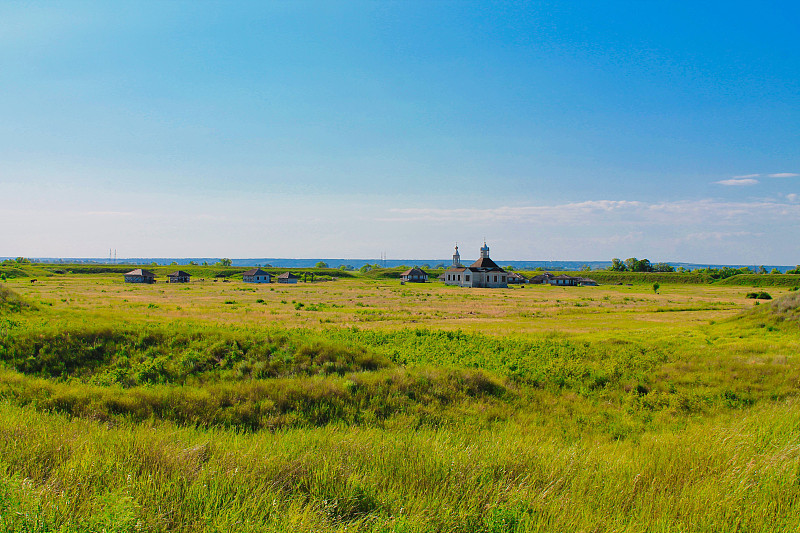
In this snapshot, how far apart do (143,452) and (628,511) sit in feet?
21.4

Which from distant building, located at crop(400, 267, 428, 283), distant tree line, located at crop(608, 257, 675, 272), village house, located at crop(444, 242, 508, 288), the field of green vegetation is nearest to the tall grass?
the field of green vegetation

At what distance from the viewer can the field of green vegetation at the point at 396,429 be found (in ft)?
16.2

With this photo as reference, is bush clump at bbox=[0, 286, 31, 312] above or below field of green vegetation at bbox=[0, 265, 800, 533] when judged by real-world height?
above

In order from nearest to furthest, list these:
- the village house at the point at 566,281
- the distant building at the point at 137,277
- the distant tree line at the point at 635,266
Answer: the distant building at the point at 137,277
the village house at the point at 566,281
the distant tree line at the point at 635,266

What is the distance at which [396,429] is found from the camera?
34.3ft

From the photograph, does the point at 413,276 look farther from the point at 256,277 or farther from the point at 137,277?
the point at 137,277

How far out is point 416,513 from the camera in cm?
504

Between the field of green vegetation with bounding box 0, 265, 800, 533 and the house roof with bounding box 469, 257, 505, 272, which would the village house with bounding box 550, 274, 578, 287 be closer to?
the house roof with bounding box 469, 257, 505, 272

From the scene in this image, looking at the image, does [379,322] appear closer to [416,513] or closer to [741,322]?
[741,322]

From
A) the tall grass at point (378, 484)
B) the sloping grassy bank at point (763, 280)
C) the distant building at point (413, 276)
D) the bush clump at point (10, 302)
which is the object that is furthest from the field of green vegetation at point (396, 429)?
the sloping grassy bank at point (763, 280)

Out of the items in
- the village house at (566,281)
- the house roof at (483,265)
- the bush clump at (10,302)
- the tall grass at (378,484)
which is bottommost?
the village house at (566,281)

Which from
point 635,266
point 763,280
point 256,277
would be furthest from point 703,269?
point 256,277

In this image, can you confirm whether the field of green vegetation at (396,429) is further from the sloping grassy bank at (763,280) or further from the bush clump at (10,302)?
the sloping grassy bank at (763,280)

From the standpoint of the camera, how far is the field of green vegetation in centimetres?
493
